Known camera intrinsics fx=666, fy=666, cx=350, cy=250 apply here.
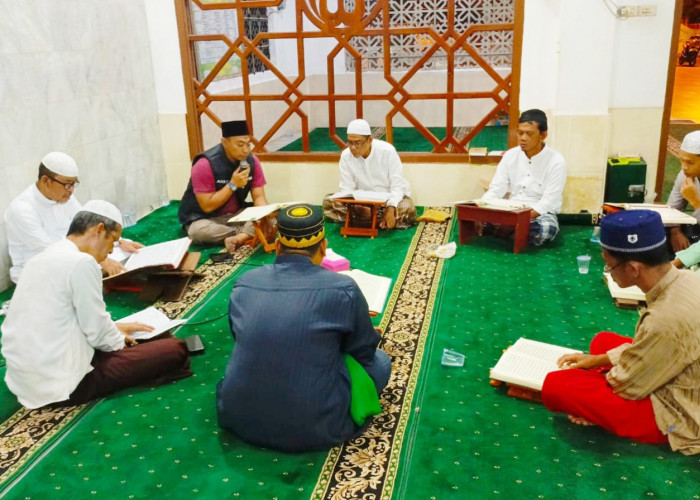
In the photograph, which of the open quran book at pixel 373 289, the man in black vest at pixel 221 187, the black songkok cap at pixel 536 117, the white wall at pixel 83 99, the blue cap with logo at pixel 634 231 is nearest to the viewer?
the blue cap with logo at pixel 634 231

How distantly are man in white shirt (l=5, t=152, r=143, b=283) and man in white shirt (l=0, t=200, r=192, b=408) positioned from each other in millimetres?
1176

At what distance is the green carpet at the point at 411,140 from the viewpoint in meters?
7.95

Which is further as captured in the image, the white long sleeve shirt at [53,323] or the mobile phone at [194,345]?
the mobile phone at [194,345]

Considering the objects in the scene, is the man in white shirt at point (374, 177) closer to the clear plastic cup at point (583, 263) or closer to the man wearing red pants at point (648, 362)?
the clear plastic cup at point (583, 263)

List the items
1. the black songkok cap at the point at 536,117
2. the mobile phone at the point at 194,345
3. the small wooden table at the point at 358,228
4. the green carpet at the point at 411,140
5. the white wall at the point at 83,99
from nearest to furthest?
the mobile phone at the point at 194,345
the white wall at the point at 83,99
the black songkok cap at the point at 536,117
the small wooden table at the point at 358,228
the green carpet at the point at 411,140

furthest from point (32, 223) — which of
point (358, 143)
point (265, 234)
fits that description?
point (358, 143)

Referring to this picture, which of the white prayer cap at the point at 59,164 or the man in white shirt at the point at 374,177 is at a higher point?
the white prayer cap at the point at 59,164

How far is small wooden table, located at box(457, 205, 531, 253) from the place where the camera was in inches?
185

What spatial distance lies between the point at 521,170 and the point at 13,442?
151 inches

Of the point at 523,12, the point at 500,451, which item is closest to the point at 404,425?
→ the point at 500,451

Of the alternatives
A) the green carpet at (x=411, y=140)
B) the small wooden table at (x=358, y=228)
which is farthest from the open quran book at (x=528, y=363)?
the green carpet at (x=411, y=140)

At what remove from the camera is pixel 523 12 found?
5.47 metres

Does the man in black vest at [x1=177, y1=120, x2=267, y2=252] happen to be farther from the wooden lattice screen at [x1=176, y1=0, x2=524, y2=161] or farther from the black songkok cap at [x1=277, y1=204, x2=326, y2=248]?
the black songkok cap at [x1=277, y1=204, x2=326, y2=248]

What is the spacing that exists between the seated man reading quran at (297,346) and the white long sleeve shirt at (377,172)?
9.62 ft
